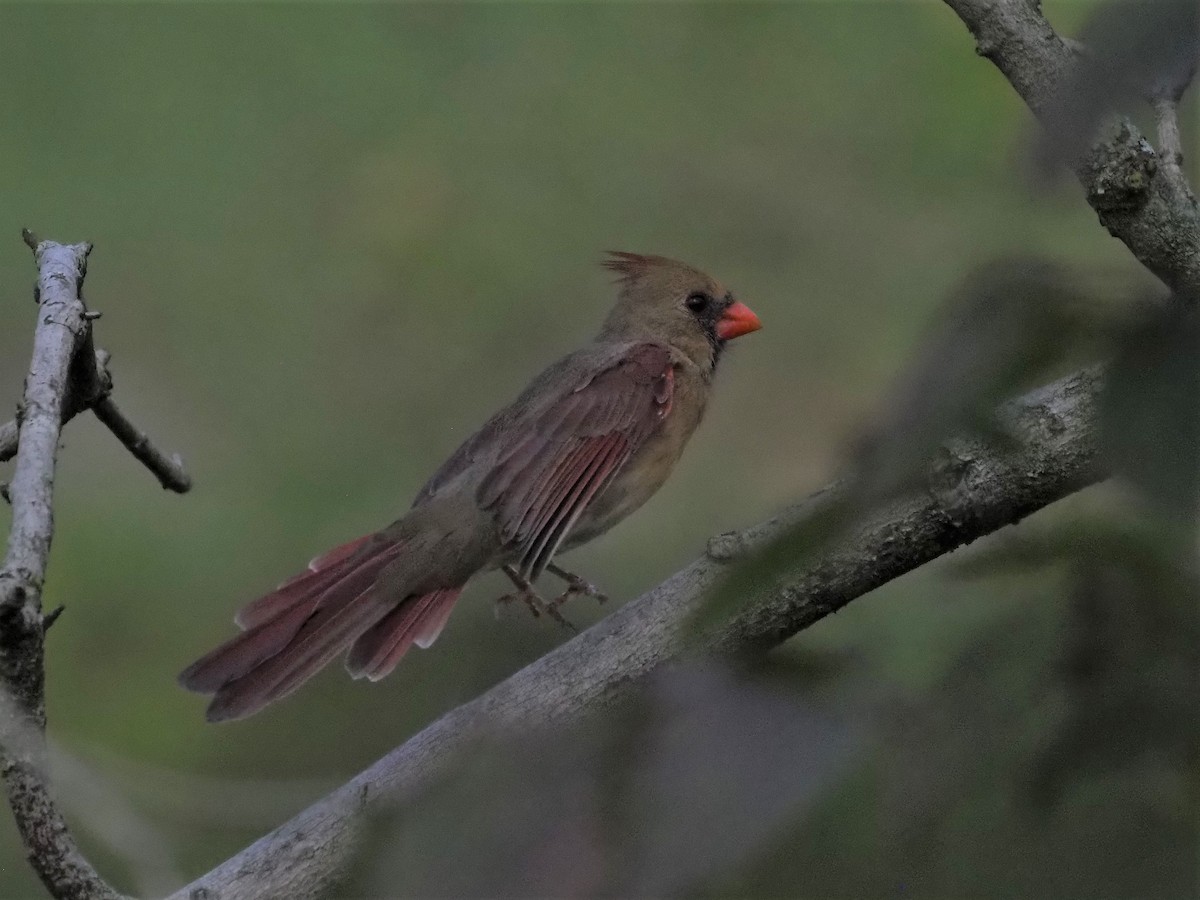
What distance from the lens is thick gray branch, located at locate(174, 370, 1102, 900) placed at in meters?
0.88

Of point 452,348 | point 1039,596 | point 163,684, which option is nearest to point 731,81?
point 452,348

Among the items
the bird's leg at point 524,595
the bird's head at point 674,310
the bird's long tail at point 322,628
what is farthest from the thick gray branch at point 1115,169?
the bird's head at point 674,310

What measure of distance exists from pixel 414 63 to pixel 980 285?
7.31 metres

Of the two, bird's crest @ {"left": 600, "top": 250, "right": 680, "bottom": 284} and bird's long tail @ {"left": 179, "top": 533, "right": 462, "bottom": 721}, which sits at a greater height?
bird's crest @ {"left": 600, "top": 250, "right": 680, "bottom": 284}

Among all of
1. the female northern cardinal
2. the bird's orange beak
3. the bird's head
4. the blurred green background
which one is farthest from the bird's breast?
the bird's orange beak

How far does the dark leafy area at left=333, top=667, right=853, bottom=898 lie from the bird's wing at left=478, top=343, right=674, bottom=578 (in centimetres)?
197

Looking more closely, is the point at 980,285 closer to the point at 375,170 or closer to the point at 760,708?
the point at 760,708

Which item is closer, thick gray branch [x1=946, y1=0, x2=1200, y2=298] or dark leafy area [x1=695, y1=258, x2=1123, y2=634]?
dark leafy area [x1=695, y1=258, x2=1123, y2=634]

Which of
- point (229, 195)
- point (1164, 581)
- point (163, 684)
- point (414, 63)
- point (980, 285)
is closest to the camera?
point (980, 285)

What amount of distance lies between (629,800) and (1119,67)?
1.53 feet

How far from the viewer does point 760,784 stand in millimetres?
798

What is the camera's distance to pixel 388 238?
23.5 feet

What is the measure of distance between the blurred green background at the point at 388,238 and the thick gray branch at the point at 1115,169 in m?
2.26

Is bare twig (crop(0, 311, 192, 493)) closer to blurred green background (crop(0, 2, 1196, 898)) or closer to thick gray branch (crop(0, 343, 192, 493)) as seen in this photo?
thick gray branch (crop(0, 343, 192, 493))
